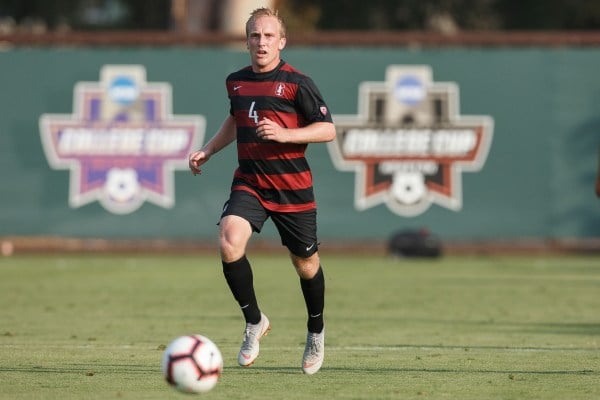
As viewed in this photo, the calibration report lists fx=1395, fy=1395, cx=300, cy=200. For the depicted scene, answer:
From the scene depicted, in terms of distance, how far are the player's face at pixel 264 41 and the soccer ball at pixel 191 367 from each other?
7.22 feet

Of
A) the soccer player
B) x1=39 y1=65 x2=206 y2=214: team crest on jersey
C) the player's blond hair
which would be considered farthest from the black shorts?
x1=39 y1=65 x2=206 y2=214: team crest on jersey

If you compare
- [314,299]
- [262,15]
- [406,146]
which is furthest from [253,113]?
[406,146]

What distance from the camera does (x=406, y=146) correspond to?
25500mm

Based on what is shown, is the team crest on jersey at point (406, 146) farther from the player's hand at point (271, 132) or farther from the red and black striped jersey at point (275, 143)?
the player's hand at point (271, 132)

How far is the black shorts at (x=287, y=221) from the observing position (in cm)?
938

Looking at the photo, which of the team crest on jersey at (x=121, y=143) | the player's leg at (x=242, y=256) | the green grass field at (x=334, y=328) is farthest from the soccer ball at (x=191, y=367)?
the team crest on jersey at (x=121, y=143)

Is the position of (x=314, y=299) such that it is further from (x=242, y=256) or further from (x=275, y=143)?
(x=275, y=143)

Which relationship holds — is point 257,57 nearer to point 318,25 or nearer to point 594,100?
point 594,100

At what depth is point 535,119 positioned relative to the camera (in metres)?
26.0

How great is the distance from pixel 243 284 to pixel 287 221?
1.72 ft

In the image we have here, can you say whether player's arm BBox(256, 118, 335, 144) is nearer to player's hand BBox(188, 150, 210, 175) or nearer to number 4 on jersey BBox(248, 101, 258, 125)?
number 4 on jersey BBox(248, 101, 258, 125)

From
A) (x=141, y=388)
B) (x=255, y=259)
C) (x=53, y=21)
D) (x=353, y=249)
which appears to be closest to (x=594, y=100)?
(x=353, y=249)

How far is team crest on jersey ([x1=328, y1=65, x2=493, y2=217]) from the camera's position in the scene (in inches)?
1005

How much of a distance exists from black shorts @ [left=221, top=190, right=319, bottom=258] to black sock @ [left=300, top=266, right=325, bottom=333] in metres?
0.23
